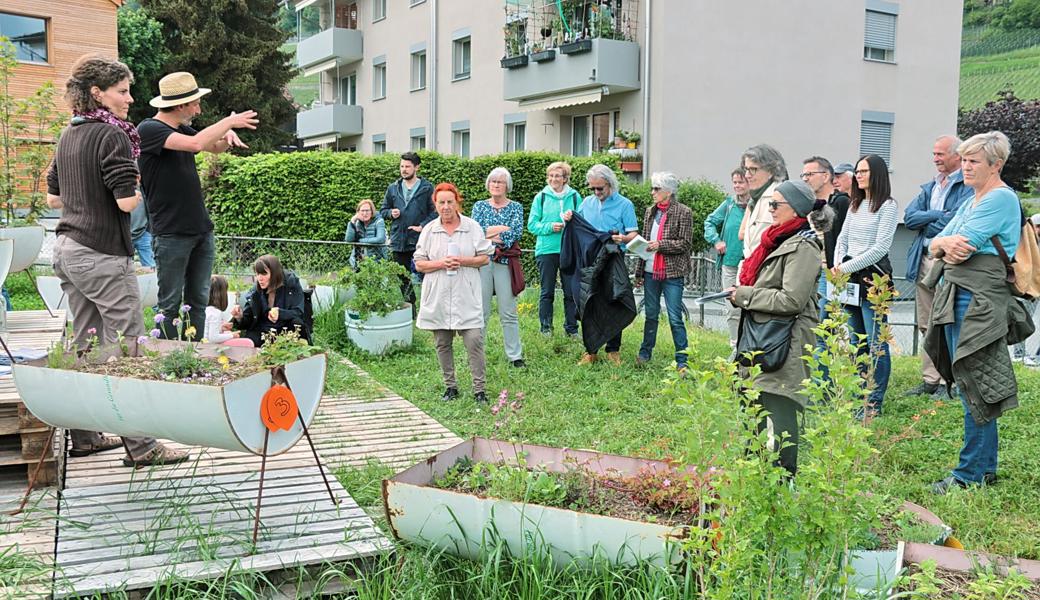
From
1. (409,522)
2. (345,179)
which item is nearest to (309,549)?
(409,522)

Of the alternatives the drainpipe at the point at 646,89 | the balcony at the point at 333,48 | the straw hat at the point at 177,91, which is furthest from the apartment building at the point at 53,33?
the straw hat at the point at 177,91

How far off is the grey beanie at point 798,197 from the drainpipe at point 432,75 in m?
23.4

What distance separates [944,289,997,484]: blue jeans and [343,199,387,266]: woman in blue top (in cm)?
819

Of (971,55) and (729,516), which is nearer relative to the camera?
(729,516)

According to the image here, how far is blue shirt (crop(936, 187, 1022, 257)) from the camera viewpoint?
501cm

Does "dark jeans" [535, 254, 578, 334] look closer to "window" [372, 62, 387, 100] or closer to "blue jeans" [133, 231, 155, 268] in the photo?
"blue jeans" [133, 231, 155, 268]

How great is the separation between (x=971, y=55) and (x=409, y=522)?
267 feet

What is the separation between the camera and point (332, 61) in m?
33.7

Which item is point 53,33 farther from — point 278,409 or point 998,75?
point 998,75

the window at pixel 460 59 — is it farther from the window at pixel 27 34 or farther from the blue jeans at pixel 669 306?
the blue jeans at pixel 669 306

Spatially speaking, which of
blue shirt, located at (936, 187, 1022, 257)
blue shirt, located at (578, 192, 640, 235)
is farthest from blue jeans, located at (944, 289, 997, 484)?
blue shirt, located at (578, 192, 640, 235)

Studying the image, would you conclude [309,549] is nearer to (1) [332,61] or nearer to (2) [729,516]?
(2) [729,516]

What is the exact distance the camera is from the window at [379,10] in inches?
1225

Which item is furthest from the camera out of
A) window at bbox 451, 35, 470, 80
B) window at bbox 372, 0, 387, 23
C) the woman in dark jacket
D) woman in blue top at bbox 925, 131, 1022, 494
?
window at bbox 372, 0, 387, 23
